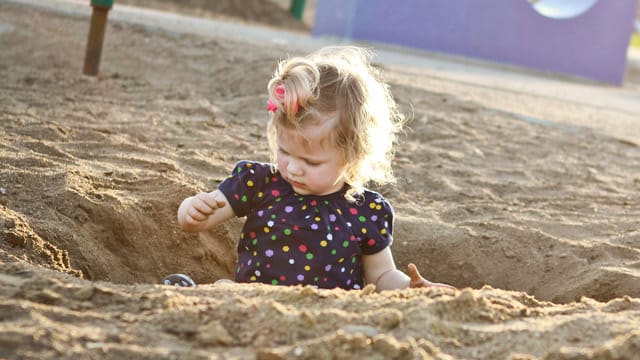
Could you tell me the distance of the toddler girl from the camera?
296cm

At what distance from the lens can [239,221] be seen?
3945 millimetres

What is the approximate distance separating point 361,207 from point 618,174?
8.28ft

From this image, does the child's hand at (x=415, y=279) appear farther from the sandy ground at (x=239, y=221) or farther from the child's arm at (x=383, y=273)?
the sandy ground at (x=239, y=221)

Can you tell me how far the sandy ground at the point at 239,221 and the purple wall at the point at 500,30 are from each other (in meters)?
2.58

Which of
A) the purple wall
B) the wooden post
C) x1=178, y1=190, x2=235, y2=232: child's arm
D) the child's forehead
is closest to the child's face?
the child's forehead

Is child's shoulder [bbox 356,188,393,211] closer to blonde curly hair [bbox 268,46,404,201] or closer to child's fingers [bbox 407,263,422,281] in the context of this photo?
blonde curly hair [bbox 268,46,404,201]

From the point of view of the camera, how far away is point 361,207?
3.22m

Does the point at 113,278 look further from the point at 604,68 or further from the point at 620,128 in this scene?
the point at 604,68

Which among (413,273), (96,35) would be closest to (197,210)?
(413,273)

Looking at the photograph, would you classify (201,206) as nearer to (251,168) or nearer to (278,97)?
(251,168)

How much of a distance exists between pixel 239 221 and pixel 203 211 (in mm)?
865

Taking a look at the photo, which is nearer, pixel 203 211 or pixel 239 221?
pixel 203 211

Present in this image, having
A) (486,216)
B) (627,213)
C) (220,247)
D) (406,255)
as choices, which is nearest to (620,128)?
(627,213)

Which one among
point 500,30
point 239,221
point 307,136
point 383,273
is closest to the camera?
point 307,136
